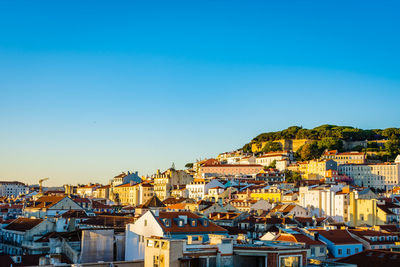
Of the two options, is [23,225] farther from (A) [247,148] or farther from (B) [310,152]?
(A) [247,148]

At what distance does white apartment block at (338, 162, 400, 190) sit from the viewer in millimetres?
119250

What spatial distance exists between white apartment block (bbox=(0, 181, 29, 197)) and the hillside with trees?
73.4m

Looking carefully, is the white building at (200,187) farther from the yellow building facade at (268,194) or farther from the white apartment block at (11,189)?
the white apartment block at (11,189)

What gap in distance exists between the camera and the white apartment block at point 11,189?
154000 millimetres

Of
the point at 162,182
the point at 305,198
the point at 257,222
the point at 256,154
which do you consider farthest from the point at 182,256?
the point at 256,154

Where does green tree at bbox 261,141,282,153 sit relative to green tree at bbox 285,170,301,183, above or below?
above

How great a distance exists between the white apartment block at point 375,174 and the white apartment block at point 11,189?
9408 centimetres

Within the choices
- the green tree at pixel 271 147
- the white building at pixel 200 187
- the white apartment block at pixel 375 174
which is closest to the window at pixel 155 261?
the white building at pixel 200 187

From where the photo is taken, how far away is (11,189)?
155 metres

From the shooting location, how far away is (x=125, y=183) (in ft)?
418

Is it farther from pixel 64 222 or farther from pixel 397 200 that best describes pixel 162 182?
pixel 64 222

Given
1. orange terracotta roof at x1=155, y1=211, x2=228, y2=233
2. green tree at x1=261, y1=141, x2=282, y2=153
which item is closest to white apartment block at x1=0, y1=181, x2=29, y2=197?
green tree at x1=261, y1=141, x2=282, y2=153

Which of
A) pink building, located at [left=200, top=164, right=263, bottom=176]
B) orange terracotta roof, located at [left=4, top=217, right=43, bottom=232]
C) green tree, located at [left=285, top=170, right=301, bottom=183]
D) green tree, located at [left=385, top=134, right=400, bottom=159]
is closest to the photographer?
orange terracotta roof, located at [left=4, top=217, right=43, bottom=232]

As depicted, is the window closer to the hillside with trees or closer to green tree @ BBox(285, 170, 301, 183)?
green tree @ BBox(285, 170, 301, 183)
